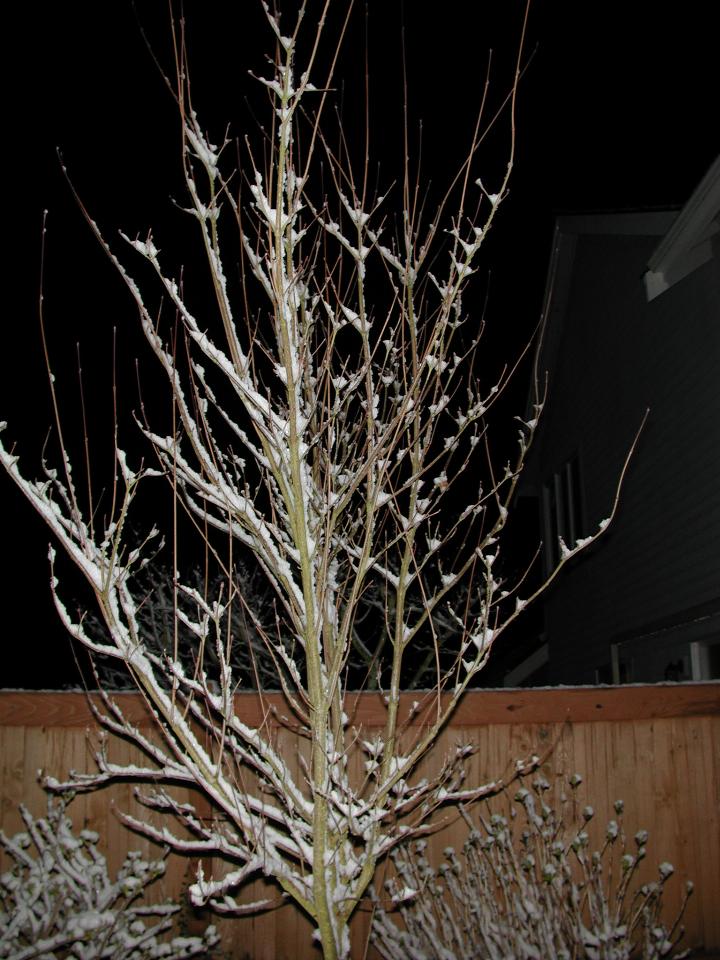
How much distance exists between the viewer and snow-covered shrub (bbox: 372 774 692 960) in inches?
146

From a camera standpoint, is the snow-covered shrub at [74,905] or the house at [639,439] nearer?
the snow-covered shrub at [74,905]

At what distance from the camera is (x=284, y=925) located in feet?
14.8

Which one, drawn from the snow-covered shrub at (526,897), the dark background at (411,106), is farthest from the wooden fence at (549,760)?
the dark background at (411,106)

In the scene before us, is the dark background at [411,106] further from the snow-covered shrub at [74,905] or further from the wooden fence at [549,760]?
the snow-covered shrub at [74,905]

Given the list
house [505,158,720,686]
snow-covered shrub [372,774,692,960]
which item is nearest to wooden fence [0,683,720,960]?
snow-covered shrub [372,774,692,960]

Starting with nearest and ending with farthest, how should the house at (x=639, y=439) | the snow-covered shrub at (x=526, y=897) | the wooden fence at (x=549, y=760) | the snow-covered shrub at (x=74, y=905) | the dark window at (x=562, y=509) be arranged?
1. the snow-covered shrub at (x=526, y=897)
2. the snow-covered shrub at (x=74, y=905)
3. the wooden fence at (x=549, y=760)
4. the house at (x=639, y=439)
5. the dark window at (x=562, y=509)

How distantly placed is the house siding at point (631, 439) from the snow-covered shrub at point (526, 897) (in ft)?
9.08

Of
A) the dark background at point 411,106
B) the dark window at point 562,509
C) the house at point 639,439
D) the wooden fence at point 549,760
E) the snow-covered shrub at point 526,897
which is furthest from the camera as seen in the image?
the dark window at point 562,509

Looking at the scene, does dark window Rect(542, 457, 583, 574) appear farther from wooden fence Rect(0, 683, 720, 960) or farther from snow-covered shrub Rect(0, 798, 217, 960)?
snow-covered shrub Rect(0, 798, 217, 960)

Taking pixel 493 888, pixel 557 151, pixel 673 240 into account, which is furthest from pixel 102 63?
pixel 493 888

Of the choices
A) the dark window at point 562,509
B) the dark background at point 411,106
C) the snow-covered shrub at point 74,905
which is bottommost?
the snow-covered shrub at point 74,905

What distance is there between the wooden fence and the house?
1.95 metres

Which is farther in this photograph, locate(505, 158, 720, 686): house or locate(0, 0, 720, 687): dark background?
locate(505, 158, 720, 686): house

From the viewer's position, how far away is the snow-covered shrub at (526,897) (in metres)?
3.70
